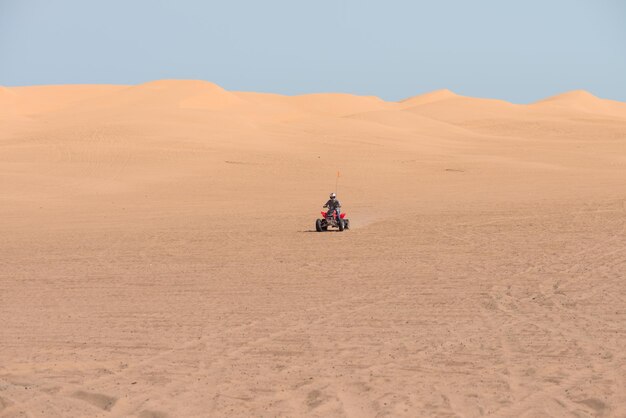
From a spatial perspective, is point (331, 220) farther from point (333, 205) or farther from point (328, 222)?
point (333, 205)

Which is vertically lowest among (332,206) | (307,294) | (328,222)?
(307,294)

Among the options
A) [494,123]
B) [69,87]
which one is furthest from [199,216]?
[69,87]

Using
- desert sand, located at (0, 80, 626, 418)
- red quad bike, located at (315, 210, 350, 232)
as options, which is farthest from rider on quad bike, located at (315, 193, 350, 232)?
desert sand, located at (0, 80, 626, 418)

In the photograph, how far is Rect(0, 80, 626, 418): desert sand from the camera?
298 inches

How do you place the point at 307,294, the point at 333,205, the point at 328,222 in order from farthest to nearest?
the point at 333,205 < the point at 328,222 < the point at 307,294

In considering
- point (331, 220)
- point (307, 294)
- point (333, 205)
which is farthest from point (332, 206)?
point (307, 294)

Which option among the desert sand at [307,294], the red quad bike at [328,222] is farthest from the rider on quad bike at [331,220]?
the desert sand at [307,294]

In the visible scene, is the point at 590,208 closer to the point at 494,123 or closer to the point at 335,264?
the point at 335,264

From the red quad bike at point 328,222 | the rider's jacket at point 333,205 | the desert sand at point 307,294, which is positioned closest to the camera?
the desert sand at point 307,294

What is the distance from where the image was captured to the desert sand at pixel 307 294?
7574 millimetres

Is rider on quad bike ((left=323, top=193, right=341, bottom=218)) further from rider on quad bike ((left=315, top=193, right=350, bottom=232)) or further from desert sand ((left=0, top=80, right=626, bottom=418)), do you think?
desert sand ((left=0, top=80, right=626, bottom=418))

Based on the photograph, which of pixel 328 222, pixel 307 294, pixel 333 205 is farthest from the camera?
pixel 333 205

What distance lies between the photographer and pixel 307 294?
1250 cm

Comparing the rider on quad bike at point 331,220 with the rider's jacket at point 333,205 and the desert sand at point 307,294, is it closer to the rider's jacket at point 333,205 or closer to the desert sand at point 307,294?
the rider's jacket at point 333,205
